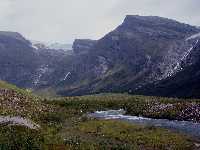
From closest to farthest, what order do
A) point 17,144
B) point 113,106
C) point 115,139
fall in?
1. point 17,144
2. point 115,139
3. point 113,106

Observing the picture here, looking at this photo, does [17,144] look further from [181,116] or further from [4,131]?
[181,116]

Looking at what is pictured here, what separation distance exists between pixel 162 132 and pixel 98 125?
14.9 m

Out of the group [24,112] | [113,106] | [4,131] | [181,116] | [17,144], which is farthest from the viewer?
[113,106]

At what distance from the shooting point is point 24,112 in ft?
279

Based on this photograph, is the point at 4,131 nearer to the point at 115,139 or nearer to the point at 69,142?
the point at 69,142

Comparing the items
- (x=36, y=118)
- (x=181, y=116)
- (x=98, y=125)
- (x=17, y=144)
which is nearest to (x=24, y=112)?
(x=36, y=118)

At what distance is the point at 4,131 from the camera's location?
171 ft

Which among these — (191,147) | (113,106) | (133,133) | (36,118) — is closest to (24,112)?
(36,118)

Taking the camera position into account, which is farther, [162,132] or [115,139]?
[162,132]

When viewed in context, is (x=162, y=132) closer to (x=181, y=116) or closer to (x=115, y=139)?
(x=115, y=139)

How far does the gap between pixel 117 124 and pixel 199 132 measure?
17.4 meters

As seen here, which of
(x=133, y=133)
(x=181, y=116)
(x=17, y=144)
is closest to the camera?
(x=17, y=144)

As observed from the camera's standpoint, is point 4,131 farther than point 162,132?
No

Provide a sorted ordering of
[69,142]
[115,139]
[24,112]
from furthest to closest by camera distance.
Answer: [24,112], [115,139], [69,142]
